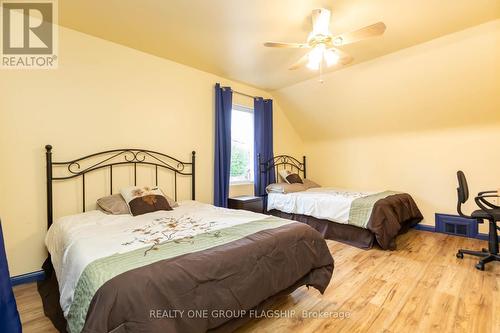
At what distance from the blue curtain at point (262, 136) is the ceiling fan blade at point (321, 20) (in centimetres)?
209

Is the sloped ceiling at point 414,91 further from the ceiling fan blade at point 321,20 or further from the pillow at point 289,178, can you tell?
the ceiling fan blade at point 321,20

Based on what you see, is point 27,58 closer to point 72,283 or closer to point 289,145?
point 72,283

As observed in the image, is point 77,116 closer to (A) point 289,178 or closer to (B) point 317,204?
(B) point 317,204

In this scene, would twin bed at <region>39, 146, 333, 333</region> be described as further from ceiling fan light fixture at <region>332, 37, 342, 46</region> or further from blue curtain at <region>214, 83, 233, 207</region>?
ceiling fan light fixture at <region>332, 37, 342, 46</region>

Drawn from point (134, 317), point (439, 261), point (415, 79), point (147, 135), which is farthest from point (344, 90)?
point (134, 317)

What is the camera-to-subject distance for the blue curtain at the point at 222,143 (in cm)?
364

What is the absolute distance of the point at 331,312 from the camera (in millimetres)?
1824

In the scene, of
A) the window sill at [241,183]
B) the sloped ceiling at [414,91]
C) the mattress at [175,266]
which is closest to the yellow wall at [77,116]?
the mattress at [175,266]

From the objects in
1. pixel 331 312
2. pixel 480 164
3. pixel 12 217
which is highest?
pixel 480 164

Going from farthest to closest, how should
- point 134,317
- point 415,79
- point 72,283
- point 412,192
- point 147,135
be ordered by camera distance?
point 412,192 < point 415,79 < point 147,135 < point 72,283 < point 134,317

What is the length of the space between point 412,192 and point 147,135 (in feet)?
13.2

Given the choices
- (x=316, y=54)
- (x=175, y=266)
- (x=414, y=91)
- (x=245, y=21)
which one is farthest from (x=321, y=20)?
(x=175, y=266)

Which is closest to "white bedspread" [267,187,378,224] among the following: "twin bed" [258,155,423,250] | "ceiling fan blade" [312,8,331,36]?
"twin bed" [258,155,423,250]

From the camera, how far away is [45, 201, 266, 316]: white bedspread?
53.2 inches
